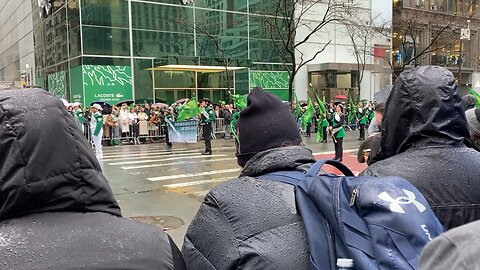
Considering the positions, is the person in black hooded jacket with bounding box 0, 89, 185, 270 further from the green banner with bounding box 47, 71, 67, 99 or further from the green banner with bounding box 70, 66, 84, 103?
the green banner with bounding box 47, 71, 67, 99

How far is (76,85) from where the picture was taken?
95.1ft

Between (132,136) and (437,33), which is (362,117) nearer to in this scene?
(132,136)

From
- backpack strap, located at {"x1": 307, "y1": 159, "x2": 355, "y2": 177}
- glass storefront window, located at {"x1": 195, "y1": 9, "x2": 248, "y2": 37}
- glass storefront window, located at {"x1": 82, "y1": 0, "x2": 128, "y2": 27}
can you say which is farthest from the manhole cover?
→ glass storefront window, located at {"x1": 195, "y1": 9, "x2": 248, "y2": 37}

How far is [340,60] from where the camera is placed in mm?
38250

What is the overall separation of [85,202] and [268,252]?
0.66 meters

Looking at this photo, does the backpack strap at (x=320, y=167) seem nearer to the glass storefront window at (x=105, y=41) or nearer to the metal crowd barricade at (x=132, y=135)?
the metal crowd barricade at (x=132, y=135)

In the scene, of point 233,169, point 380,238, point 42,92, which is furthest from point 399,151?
point 233,169

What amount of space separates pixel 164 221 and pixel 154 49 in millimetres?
24242

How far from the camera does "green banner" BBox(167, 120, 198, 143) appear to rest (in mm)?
20531

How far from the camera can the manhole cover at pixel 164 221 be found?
7408mm

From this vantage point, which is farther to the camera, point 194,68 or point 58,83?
point 58,83

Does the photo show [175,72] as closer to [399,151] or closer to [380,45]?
[380,45]

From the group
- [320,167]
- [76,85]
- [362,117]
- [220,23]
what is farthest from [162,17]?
[320,167]

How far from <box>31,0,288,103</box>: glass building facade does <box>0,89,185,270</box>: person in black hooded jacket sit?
27.3 meters
